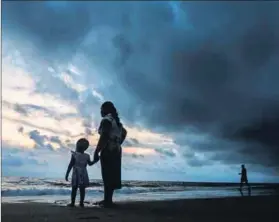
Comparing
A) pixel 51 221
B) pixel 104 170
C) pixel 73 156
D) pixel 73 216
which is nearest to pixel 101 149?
pixel 104 170

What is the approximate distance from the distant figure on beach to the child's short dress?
67 centimetres

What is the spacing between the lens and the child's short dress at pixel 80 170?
26.1ft

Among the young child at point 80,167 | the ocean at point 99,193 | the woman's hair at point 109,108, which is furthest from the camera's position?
the ocean at point 99,193

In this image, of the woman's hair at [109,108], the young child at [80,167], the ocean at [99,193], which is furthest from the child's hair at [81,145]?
the ocean at [99,193]

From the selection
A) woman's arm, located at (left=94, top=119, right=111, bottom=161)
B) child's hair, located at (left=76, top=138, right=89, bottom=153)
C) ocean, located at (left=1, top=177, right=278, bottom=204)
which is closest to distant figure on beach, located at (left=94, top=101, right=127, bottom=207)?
woman's arm, located at (left=94, top=119, right=111, bottom=161)

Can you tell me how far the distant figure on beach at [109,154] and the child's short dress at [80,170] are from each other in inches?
26.5

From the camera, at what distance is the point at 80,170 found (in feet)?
26.2

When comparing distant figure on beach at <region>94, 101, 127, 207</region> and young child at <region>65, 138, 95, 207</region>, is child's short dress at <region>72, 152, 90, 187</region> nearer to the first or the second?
young child at <region>65, 138, 95, 207</region>

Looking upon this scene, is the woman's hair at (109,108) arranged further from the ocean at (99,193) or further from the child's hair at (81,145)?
the ocean at (99,193)

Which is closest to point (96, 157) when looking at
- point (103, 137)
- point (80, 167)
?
point (103, 137)

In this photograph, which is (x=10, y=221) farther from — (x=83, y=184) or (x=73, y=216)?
(x=83, y=184)

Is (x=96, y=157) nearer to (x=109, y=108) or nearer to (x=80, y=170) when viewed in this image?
(x=80, y=170)

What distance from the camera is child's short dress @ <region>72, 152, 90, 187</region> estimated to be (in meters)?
7.97

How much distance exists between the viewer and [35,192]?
19250 mm
